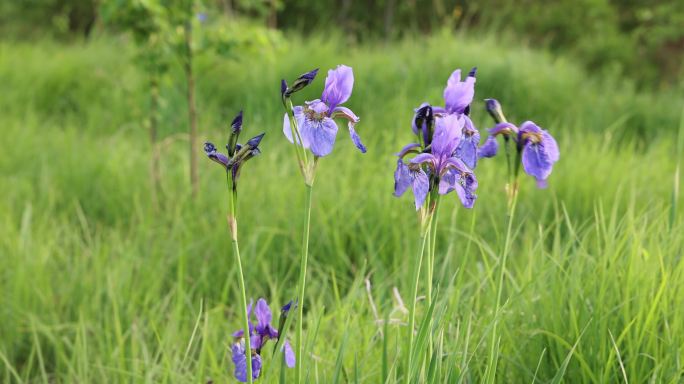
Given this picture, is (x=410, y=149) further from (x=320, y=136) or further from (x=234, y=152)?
(x=234, y=152)

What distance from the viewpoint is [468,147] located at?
3.89ft

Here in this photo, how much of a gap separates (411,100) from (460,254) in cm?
204

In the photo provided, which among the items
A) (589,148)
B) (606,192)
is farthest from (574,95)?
(606,192)

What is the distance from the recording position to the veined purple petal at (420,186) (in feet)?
3.54

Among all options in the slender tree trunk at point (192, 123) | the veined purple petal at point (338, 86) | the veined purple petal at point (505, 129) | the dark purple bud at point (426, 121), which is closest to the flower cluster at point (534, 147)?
the veined purple petal at point (505, 129)

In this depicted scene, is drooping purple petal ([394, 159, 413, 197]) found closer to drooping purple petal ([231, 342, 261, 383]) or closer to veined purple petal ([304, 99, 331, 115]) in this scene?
veined purple petal ([304, 99, 331, 115])

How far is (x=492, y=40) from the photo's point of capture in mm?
6016

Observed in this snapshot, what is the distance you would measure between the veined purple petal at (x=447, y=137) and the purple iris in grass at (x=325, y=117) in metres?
0.12

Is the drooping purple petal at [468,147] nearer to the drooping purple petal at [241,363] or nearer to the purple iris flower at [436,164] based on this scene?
the purple iris flower at [436,164]

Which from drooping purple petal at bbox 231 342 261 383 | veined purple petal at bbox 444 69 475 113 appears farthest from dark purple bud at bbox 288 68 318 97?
drooping purple petal at bbox 231 342 261 383

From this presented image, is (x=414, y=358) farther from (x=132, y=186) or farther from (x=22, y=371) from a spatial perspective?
(x=132, y=186)

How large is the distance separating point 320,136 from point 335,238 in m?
1.66

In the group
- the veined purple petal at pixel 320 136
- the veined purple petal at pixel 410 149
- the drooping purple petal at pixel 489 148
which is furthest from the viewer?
the drooping purple petal at pixel 489 148

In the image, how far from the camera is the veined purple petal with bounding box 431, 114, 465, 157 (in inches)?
42.8
